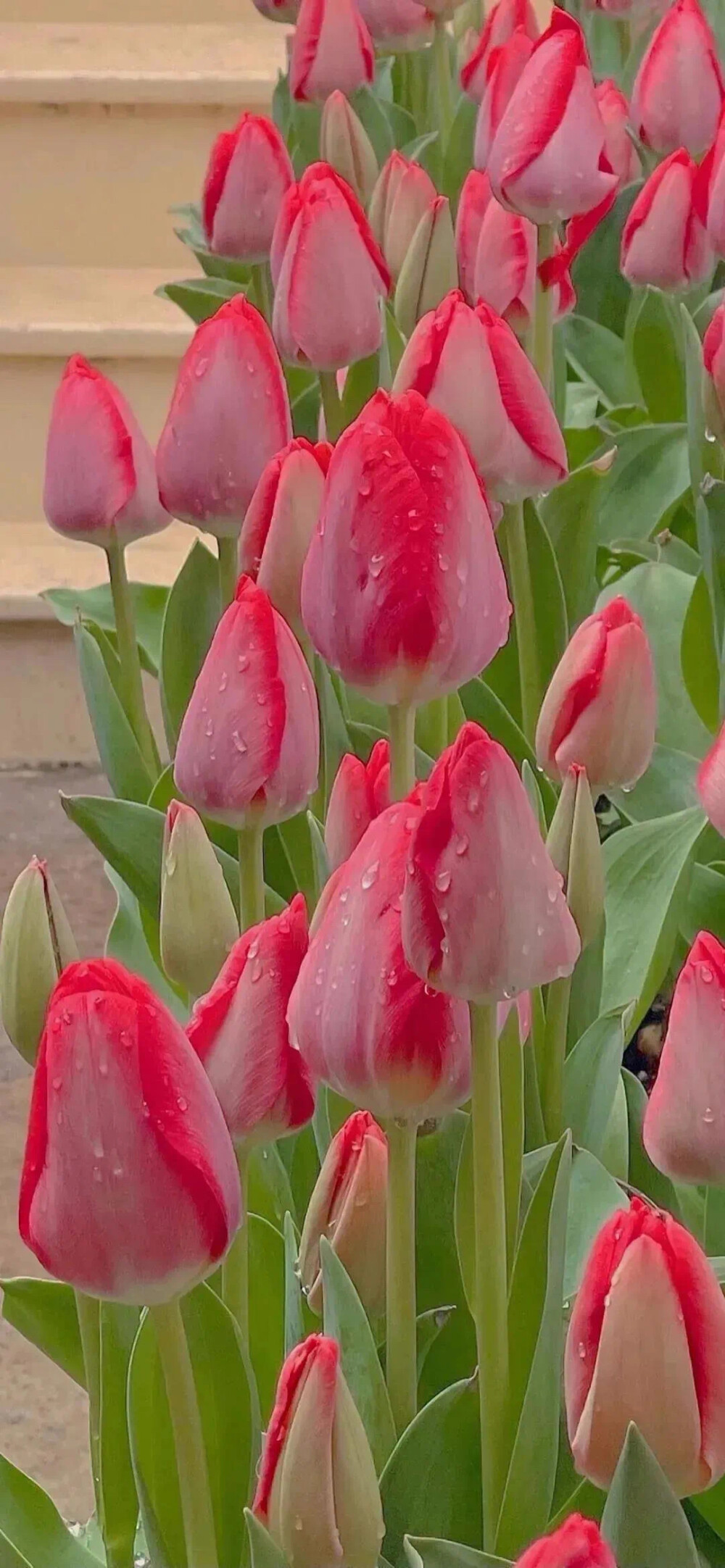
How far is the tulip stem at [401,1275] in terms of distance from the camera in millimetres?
386

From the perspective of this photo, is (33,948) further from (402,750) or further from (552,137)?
(552,137)

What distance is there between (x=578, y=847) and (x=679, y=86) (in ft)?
1.81

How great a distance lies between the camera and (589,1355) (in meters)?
0.33

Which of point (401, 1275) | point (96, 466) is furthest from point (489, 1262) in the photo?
point (96, 466)

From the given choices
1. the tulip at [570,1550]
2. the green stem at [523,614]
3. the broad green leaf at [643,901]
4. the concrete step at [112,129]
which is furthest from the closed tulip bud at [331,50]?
the concrete step at [112,129]

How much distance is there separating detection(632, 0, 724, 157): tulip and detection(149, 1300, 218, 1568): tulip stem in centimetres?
70

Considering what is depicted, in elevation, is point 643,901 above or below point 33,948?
below

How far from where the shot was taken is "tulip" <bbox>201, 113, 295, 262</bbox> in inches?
34.4

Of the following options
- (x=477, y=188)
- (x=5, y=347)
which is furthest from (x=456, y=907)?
(x=5, y=347)

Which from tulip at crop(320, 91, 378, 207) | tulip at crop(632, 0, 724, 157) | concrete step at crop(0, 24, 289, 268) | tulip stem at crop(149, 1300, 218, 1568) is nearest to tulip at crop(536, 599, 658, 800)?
tulip stem at crop(149, 1300, 218, 1568)

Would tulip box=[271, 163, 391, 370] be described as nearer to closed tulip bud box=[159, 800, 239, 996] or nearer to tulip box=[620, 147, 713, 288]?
tulip box=[620, 147, 713, 288]

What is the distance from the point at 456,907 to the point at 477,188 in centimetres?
56

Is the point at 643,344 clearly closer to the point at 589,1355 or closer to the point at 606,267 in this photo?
the point at 606,267

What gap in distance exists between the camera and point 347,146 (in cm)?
106
